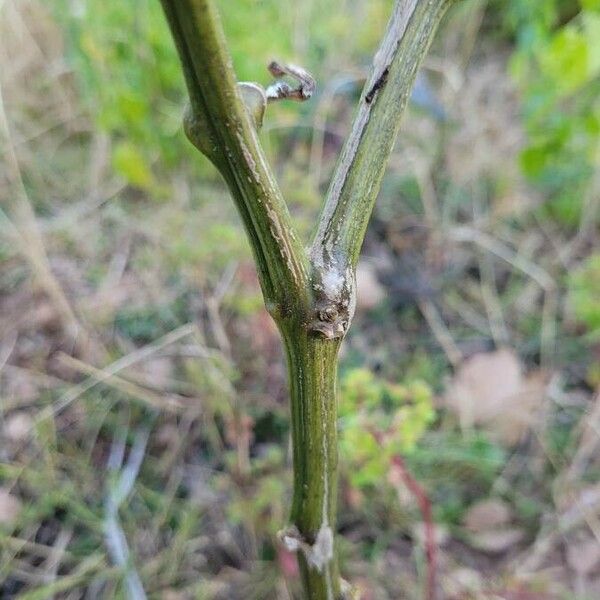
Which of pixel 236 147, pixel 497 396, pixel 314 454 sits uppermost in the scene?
pixel 497 396

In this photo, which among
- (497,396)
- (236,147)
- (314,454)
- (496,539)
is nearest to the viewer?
(236,147)

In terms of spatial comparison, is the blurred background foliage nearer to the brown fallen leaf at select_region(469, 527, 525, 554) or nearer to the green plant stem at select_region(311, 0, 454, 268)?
the brown fallen leaf at select_region(469, 527, 525, 554)

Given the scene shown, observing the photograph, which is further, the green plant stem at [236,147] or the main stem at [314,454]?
the main stem at [314,454]

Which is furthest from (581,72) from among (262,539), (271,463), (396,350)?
(262,539)

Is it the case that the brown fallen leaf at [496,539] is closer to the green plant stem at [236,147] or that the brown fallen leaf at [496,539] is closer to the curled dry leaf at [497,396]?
the curled dry leaf at [497,396]

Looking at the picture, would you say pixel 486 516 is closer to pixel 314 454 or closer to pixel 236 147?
pixel 314 454

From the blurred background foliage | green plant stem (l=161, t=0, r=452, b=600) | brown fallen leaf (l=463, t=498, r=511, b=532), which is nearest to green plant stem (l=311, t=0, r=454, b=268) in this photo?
green plant stem (l=161, t=0, r=452, b=600)

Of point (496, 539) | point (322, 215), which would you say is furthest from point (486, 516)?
point (322, 215)

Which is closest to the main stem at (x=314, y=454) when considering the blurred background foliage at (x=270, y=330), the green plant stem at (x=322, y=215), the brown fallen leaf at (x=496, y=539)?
the green plant stem at (x=322, y=215)
